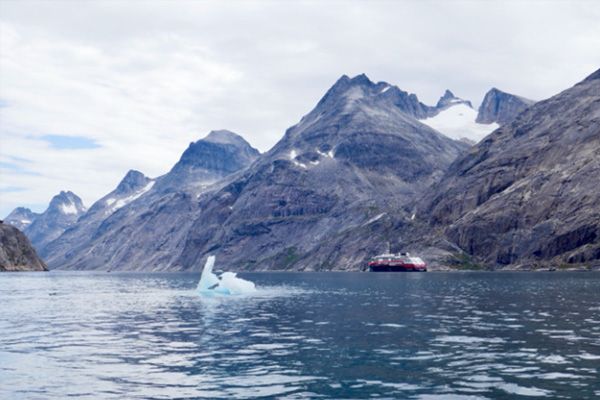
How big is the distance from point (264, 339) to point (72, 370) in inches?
684

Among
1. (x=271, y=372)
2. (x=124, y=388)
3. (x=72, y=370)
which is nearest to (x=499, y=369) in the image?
(x=271, y=372)

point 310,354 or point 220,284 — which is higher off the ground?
point 220,284

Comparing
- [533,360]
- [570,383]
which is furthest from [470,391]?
[533,360]

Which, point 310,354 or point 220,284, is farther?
point 220,284

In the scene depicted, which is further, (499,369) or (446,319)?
(446,319)

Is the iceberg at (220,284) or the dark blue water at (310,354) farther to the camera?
the iceberg at (220,284)

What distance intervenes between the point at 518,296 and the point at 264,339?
5883cm

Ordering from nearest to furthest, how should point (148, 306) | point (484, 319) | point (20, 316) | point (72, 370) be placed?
1. point (72, 370)
2. point (484, 319)
3. point (20, 316)
4. point (148, 306)

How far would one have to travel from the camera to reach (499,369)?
3544 cm

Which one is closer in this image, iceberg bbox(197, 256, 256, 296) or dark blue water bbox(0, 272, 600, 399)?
dark blue water bbox(0, 272, 600, 399)

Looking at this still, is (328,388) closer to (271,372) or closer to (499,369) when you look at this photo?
(271,372)

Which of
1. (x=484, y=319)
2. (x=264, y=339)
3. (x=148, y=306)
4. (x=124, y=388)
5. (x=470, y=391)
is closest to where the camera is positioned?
(x=470, y=391)

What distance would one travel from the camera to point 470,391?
30109 millimetres

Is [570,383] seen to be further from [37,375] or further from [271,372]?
[37,375]
